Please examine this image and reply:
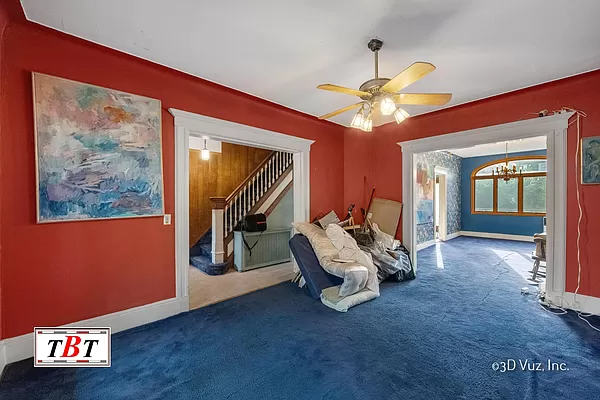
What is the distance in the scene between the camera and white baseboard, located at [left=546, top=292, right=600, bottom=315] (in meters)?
2.75

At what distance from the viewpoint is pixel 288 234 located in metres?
5.11

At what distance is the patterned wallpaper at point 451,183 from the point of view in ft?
22.0

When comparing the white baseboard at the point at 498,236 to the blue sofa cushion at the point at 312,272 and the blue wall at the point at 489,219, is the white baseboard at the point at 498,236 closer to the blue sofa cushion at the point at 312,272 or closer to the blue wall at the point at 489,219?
the blue wall at the point at 489,219

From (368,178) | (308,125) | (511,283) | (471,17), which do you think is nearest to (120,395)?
(471,17)

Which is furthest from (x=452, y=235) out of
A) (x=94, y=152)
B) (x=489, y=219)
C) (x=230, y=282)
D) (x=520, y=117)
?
(x=94, y=152)

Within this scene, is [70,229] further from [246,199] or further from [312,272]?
[246,199]

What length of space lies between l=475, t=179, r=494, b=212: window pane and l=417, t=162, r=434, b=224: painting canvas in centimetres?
244

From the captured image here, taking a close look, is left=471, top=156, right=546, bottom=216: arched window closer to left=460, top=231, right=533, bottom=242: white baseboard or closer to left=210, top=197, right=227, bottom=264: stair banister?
left=460, top=231, right=533, bottom=242: white baseboard

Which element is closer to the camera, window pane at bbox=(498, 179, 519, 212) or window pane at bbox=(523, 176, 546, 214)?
window pane at bbox=(523, 176, 546, 214)

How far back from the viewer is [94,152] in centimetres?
226

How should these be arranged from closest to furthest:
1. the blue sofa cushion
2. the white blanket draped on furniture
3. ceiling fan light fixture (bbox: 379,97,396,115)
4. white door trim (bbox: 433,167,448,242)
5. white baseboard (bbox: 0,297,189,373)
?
white baseboard (bbox: 0,297,189,373) → ceiling fan light fixture (bbox: 379,97,396,115) → the white blanket draped on furniture → the blue sofa cushion → white door trim (bbox: 433,167,448,242)

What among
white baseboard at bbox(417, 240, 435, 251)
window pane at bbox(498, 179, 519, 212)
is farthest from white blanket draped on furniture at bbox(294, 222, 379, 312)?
window pane at bbox(498, 179, 519, 212)

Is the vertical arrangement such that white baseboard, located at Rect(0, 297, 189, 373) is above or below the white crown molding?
below

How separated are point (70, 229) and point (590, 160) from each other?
518 cm
